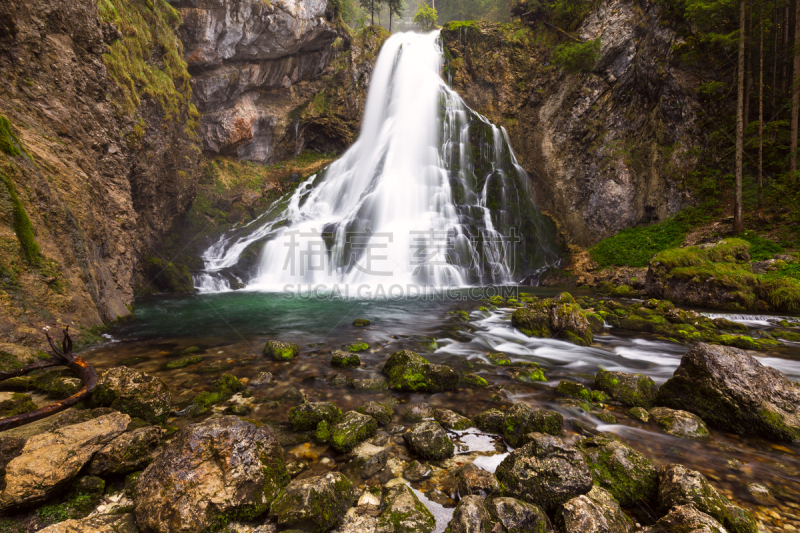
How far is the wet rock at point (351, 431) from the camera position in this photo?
125 inches

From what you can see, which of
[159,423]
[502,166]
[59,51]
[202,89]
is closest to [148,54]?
[59,51]

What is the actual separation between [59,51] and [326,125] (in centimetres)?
1794

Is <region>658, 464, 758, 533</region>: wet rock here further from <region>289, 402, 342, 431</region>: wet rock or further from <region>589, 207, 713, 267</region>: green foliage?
<region>589, 207, 713, 267</region>: green foliage

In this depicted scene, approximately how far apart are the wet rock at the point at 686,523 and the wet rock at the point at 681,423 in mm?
1791

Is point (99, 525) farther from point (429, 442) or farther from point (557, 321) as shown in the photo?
point (557, 321)

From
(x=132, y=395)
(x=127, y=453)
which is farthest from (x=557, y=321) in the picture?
(x=132, y=395)

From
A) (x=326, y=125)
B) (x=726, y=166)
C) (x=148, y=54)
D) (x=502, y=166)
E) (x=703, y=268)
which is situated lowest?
(x=703, y=268)

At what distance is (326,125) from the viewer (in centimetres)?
2464

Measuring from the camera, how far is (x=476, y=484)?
251 centimetres

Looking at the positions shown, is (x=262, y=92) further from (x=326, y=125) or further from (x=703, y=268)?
(x=703, y=268)

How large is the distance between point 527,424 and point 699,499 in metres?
1.37

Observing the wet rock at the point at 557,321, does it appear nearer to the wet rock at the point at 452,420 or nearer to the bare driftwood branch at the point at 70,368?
the wet rock at the point at 452,420

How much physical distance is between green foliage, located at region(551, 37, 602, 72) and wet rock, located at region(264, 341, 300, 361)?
23.9 metres

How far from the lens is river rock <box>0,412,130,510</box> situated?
209 centimetres
